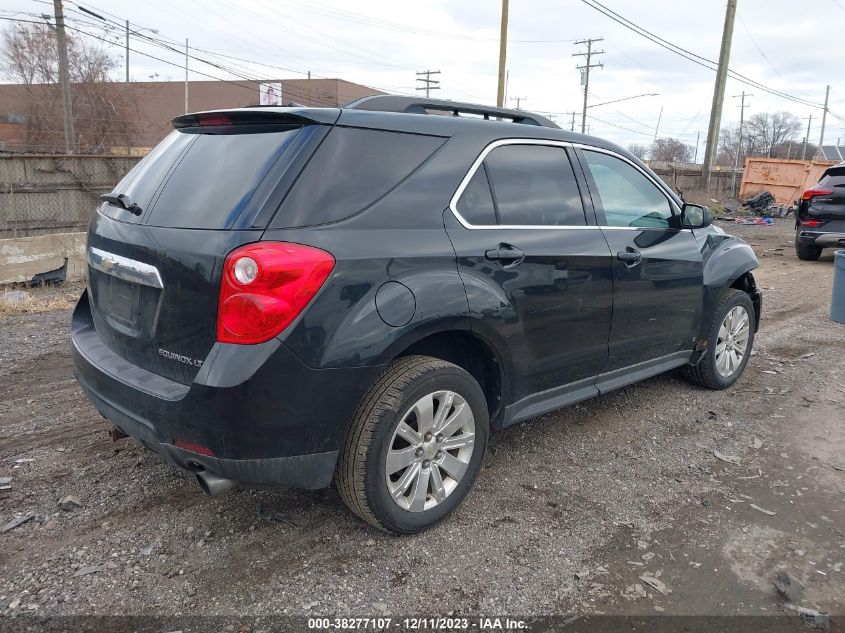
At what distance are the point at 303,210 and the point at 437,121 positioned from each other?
36.8 inches

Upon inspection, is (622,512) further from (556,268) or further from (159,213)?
(159,213)

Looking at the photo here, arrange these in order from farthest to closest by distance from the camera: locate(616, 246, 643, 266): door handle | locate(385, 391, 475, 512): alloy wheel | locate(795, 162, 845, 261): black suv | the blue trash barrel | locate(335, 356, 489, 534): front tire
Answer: locate(795, 162, 845, 261): black suv
the blue trash barrel
locate(616, 246, 643, 266): door handle
locate(385, 391, 475, 512): alloy wheel
locate(335, 356, 489, 534): front tire

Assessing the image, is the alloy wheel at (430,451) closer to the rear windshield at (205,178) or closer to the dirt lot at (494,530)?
the dirt lot at (494,530)

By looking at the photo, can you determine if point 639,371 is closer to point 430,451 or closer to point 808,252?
point 430,451

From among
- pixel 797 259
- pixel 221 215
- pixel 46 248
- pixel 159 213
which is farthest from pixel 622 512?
pixel 797 259

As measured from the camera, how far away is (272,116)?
2723 millimetres

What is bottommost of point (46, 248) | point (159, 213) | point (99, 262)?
point (46, 248)

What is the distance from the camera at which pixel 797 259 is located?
43.9 feet

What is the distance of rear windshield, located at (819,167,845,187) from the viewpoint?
11516 mm

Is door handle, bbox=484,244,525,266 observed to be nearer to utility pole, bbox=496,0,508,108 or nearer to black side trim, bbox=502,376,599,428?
black side trim, bbox=502,376,599,428

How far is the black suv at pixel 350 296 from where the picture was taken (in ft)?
8.00

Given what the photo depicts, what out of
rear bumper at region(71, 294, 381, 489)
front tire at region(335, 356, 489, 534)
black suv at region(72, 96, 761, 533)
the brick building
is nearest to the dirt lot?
front tire at region(335, 356, 489, 534)

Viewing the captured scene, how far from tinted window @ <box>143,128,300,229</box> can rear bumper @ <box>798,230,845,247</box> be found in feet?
38.9

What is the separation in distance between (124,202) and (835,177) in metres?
12.5
